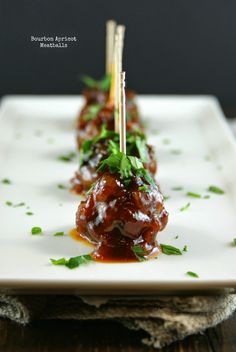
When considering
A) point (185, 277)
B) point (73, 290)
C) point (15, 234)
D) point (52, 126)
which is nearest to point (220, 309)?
point (185, 277)

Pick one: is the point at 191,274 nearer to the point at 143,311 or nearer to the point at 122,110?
the point at 143,311

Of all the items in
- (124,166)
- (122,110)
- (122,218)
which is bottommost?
(122,218)

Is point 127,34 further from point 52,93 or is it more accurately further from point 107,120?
point 107,120

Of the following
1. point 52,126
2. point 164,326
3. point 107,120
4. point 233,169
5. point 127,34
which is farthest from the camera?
point 127,34

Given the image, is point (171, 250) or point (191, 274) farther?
point (171, 250)

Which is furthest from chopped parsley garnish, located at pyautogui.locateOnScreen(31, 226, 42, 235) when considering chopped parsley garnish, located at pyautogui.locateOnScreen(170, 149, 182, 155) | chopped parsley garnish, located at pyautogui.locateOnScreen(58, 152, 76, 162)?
chopped parsley garnish, located at pyautogui.locateOnScreen(170, 149, 182, 155)

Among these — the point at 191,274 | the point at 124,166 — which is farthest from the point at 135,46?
the point at 191,274

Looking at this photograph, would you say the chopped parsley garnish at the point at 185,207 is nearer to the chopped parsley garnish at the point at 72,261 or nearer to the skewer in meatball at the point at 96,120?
the skewer in meatball at the point at 96,120
